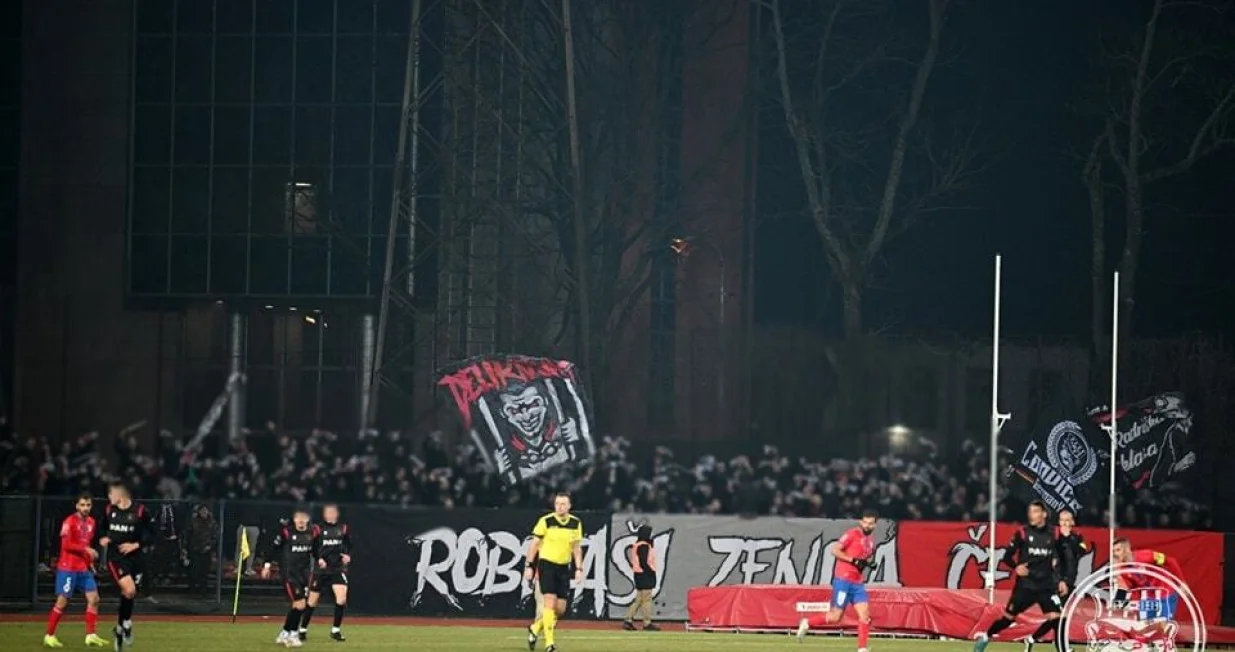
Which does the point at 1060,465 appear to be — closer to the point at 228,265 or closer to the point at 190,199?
the point at 228,265

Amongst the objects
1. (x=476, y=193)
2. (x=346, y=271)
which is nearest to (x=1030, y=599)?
(x=476, y=193)

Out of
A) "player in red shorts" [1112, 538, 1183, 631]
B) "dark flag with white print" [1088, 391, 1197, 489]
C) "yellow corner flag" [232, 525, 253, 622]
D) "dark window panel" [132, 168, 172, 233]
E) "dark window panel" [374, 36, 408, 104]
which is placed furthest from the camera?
"dark window panel" [132, 168, 172, 233]

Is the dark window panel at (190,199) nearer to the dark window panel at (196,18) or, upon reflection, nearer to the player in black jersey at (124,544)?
the dark window panel at (196,18)

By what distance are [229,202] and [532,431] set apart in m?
19.5

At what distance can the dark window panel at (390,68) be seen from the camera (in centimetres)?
5741

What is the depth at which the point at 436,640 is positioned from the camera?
99.0 feet

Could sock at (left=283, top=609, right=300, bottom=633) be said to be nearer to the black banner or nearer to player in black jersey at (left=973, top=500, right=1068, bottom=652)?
the black banner

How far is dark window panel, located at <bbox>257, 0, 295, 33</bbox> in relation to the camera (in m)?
58.1

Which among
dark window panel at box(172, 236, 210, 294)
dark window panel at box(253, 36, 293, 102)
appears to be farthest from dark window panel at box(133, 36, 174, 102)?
dark window panel at box(172, 236, 210, 294)

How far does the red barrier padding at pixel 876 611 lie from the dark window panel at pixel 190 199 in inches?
1094

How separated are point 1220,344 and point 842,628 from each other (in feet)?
65.2

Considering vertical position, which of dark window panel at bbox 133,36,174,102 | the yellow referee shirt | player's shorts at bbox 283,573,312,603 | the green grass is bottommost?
the green grass

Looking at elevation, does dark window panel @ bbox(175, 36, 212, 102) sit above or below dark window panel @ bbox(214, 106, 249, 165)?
above

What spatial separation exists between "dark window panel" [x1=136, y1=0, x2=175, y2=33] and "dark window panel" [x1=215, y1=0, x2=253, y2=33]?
1319mm
